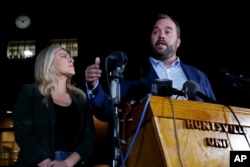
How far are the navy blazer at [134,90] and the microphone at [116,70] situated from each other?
0.63ft

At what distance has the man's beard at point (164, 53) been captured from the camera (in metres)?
2.17

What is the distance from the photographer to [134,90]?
1886 millimetres

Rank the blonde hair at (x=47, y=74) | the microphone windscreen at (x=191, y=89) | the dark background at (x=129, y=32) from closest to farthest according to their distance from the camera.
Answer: the microphone windscreen at (x=191, y=89) → the blonde hair at (x=47, y=74) → the dark background at (x=129, y=32)

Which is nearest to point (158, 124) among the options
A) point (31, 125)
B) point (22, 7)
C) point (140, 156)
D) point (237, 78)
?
point (140, 156)

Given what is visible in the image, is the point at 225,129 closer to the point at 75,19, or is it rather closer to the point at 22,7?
the point at 75,19

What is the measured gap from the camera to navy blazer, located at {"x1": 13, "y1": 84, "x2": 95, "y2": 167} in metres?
1.91

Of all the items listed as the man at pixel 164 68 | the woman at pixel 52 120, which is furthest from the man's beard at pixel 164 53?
the woman at pixel 52 120

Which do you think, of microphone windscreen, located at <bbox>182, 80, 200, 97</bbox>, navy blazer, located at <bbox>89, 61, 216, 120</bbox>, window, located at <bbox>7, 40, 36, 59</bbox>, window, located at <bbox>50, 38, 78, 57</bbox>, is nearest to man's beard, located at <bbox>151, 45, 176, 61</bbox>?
navy blazer, located at <bbox>89, 61, 216, 120</bbox>

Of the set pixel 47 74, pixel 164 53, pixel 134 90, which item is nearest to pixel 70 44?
pixel 47 74

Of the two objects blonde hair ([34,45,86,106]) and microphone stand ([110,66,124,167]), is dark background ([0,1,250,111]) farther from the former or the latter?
microphone stand ([110,66,124,167])

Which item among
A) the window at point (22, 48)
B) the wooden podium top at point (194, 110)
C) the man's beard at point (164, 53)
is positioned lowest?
the wooden podium top at point (194, 110)

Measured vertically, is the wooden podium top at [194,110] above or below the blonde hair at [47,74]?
below

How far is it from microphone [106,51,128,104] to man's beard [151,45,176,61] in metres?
0.82

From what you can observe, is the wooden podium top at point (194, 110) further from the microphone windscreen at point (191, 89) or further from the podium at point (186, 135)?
the microphone windscreen at point (191, 89)
